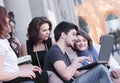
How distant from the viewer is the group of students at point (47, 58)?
8.27ft

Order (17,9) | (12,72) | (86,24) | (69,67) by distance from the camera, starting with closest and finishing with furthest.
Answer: (12,72)
(69,67)
(17,9)
(86,24)

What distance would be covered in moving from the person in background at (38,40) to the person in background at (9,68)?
2.66ft

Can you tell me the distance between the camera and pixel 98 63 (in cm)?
291

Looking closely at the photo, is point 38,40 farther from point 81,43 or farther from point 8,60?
point 8,60

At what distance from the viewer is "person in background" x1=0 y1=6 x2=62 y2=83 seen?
95.5 inches

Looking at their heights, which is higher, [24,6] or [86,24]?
[24,6]

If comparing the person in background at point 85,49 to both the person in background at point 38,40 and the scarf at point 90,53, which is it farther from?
the person in background at point 38,40

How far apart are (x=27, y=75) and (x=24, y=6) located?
4698 millimetres

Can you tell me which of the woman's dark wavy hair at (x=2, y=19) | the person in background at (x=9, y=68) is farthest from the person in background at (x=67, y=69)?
the woman's dark wavy hair at (x=2, y=19)

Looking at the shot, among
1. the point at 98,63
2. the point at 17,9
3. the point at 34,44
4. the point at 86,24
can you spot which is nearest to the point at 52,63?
the point at 98,63

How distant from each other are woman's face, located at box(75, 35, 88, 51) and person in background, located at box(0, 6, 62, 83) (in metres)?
1.09

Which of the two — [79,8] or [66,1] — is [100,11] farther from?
[66,1]

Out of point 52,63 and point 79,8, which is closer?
point 52,63

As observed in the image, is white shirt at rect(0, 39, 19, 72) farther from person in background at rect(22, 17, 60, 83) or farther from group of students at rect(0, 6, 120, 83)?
person in background at rect(22, 17, 60, 83)
